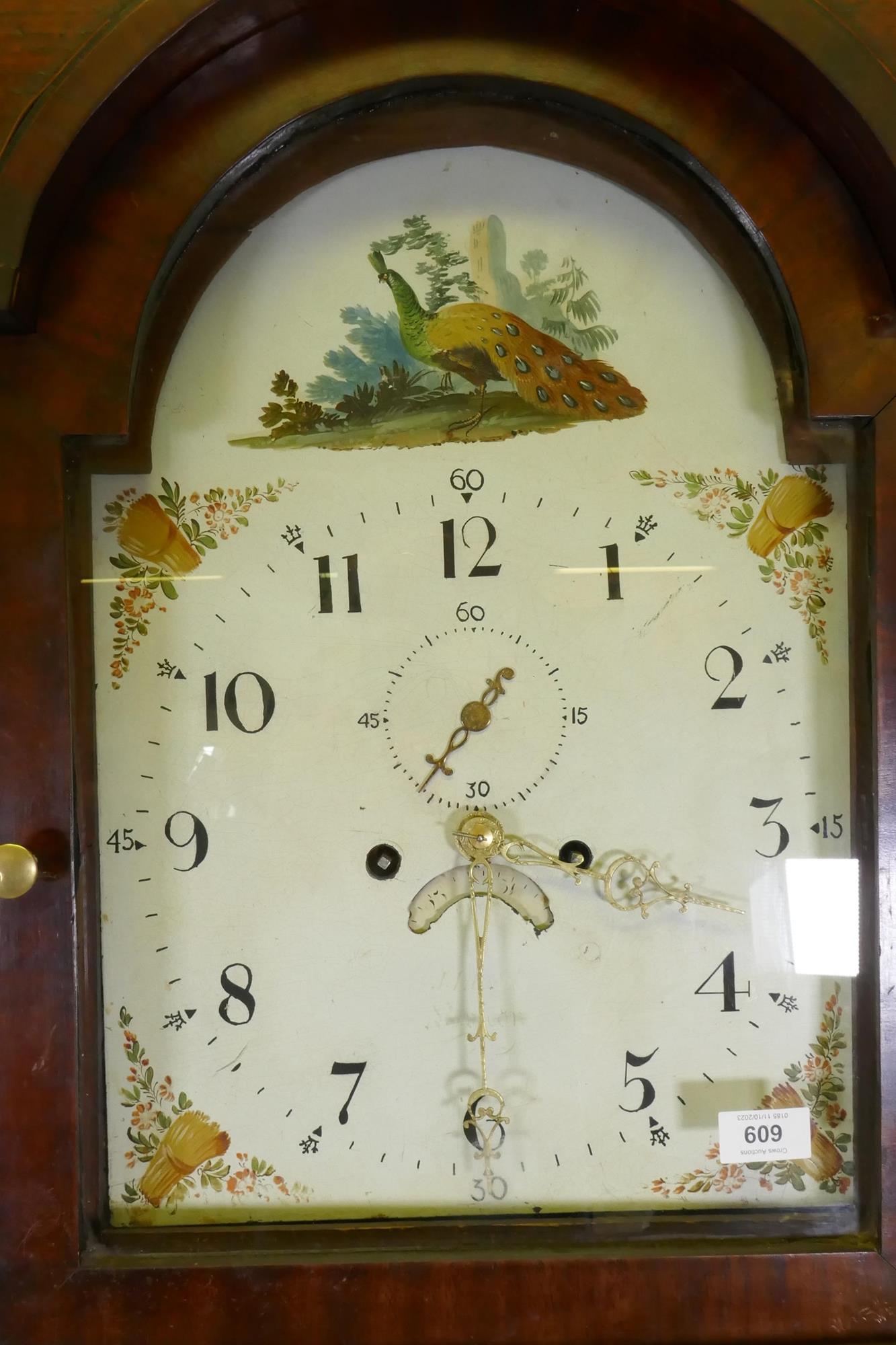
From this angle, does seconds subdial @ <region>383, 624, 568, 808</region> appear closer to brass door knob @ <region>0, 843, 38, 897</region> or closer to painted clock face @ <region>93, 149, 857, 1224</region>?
painted clock face @ <region>93, 149, 857, 1224</region>

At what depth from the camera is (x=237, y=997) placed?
119 centimetres

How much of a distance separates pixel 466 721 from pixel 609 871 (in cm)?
23

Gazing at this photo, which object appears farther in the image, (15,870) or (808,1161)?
(808,1161)

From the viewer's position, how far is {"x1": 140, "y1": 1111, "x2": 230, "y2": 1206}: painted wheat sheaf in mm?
1186

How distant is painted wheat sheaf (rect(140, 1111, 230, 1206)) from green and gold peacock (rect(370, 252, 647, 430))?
836 mm

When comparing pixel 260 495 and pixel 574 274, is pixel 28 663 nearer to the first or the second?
pixel 260 495

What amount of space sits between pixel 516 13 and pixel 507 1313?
1387 mm

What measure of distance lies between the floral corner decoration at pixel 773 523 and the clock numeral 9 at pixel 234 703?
48cm

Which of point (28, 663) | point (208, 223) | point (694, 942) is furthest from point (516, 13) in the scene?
point (694, 942)

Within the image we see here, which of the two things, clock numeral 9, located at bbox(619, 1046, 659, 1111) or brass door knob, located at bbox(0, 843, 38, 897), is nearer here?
brass door knob, located at bbox(0, 843, 38, 897)

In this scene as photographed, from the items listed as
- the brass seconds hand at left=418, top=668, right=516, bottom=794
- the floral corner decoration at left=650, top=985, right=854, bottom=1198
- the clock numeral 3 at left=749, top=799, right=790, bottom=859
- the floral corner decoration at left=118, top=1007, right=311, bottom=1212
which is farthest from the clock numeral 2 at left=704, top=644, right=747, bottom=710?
the floral corner decoration at left=118, top=1007, right=311, bottom=1212

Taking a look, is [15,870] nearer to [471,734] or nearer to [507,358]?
[471,734]

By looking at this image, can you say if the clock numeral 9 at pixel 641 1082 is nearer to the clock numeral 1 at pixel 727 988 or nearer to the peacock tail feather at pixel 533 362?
the clock numeral 1 at pixel 727 988

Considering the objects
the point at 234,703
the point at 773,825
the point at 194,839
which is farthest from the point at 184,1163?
the point at 773,825
